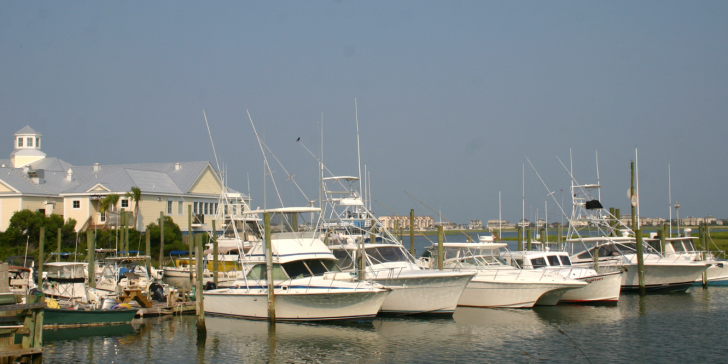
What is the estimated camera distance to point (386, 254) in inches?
1069

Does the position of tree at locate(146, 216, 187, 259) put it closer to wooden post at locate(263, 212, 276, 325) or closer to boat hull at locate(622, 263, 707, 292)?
wooden post at locate(263, 212, 276, 325)

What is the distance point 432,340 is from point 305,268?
237 inches

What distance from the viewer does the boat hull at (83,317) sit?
23.2 m

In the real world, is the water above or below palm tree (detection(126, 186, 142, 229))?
below

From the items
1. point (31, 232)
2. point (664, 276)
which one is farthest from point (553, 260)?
point (31, 232)

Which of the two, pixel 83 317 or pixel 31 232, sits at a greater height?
pixel 31 232

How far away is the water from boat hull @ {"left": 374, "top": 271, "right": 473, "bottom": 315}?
1.68 ft

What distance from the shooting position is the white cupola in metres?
60.1

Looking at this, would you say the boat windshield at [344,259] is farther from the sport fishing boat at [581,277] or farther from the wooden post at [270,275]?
the sport fishing boat at [581,277]

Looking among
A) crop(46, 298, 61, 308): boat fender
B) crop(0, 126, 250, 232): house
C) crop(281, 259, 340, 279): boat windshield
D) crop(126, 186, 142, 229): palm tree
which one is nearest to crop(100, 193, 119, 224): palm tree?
crop(0, 126, 250, 232): house

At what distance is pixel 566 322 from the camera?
2439cm

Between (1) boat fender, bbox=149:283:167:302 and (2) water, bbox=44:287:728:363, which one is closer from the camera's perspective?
(2) water, bbox=44:287:728:363

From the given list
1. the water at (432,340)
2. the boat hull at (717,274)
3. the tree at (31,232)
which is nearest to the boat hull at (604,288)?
the water at (432,340)

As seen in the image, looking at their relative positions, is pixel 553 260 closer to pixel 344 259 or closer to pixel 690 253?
pixel 344 259
